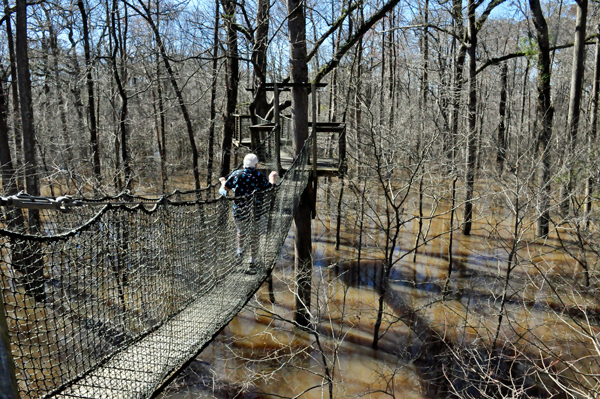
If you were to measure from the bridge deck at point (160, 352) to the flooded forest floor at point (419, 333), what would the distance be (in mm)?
1784

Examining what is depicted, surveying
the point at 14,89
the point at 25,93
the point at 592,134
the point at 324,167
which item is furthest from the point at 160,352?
the point at 14,89

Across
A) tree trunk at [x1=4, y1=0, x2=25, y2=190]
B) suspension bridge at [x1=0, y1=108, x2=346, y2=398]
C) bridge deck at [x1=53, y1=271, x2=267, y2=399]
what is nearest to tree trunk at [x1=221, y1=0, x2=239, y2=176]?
tree trunk at [x1=4, y1=0, x2=25, y2=190]

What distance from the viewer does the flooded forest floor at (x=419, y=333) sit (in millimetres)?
6770

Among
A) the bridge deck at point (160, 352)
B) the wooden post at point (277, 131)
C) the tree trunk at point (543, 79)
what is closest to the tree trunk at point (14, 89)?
the wooden post at point (277, 131)

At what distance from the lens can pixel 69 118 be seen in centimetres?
1905

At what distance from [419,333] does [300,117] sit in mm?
4741

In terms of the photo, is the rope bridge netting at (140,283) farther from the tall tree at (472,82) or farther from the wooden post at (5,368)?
the tall tree at (472,82)

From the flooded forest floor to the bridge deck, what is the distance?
178 centimetres

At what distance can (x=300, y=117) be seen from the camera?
266 inches

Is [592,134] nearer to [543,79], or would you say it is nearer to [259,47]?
[543,79]

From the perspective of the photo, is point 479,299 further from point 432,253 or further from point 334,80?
point 334,80

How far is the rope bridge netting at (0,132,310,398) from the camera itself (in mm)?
2357

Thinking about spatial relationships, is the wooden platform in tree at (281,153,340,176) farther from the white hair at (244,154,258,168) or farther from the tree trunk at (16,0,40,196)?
the tree trunk at (16,0,40,196)

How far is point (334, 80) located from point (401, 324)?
8.04 m
